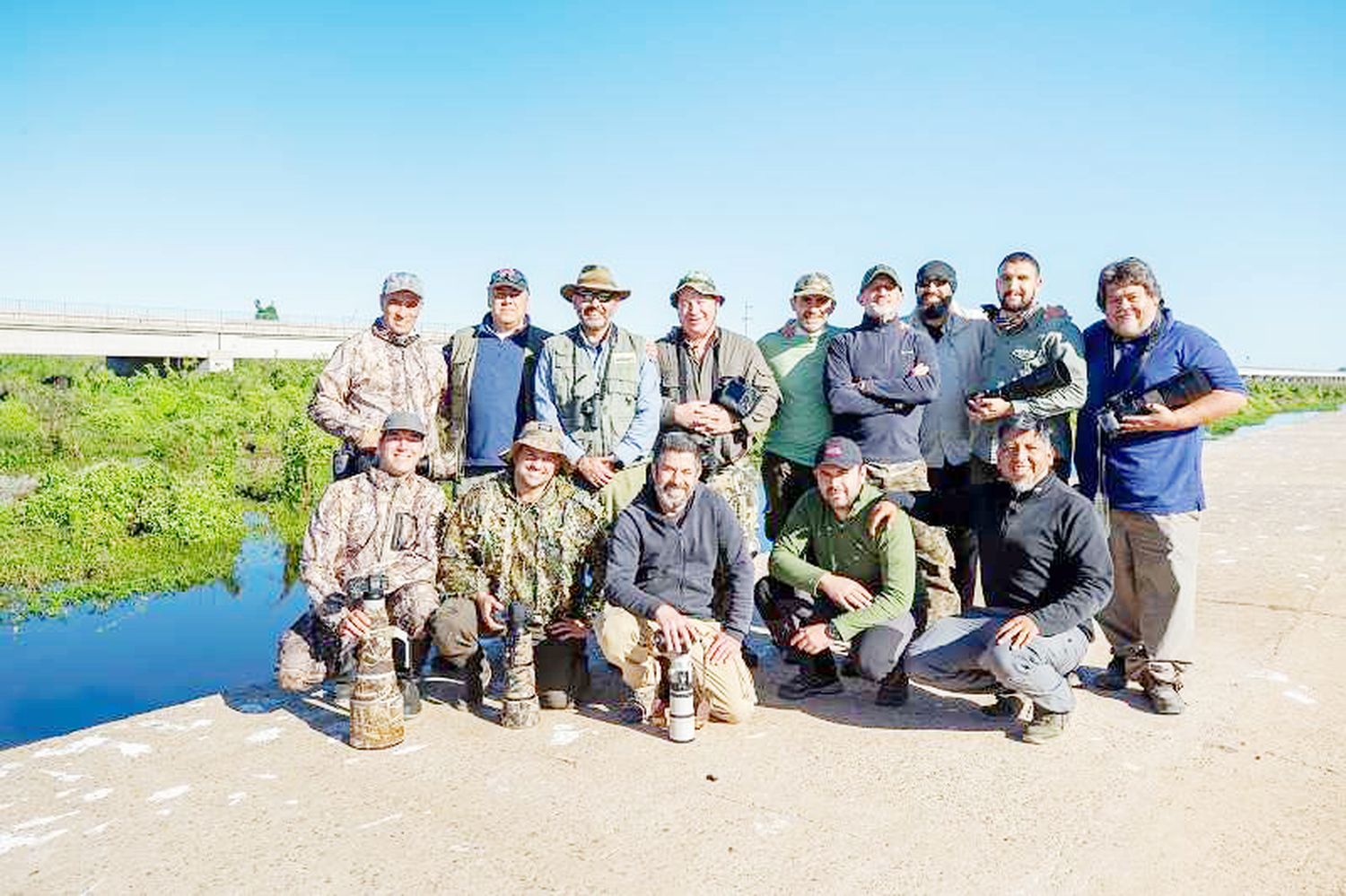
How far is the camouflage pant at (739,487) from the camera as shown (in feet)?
17.0

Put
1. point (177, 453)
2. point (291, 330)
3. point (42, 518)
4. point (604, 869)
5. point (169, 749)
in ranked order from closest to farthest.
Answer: point (604, 869) < point (169, 749) < point (42, 518) < point (177, 453) < point (291, 330)

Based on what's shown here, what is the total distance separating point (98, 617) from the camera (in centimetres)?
902

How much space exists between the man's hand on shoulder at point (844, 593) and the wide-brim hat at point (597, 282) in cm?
195

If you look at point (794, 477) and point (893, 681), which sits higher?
point (794, 477)

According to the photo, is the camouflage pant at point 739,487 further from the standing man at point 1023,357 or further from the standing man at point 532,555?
the standing man at point 1023,357

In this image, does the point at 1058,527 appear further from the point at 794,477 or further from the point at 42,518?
the point at 42,518

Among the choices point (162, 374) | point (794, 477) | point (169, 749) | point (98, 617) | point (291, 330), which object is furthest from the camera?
point (291, 330)

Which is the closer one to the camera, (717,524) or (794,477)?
(717,524)

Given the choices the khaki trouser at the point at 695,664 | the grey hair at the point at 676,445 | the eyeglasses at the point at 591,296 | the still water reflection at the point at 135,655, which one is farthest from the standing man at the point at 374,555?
the still water reflection at the point at 135,655

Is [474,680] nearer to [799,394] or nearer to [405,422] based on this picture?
[405,422]

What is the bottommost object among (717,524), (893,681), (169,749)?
(169,749)

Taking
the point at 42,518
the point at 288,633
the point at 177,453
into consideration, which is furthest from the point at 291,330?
the point at 288,633

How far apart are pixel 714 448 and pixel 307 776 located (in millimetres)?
2588

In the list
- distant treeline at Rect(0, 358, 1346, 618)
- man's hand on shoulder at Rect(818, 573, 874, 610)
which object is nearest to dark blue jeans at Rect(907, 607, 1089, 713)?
man's hand on shoulder at Rect(818, 573, 874, 610)
